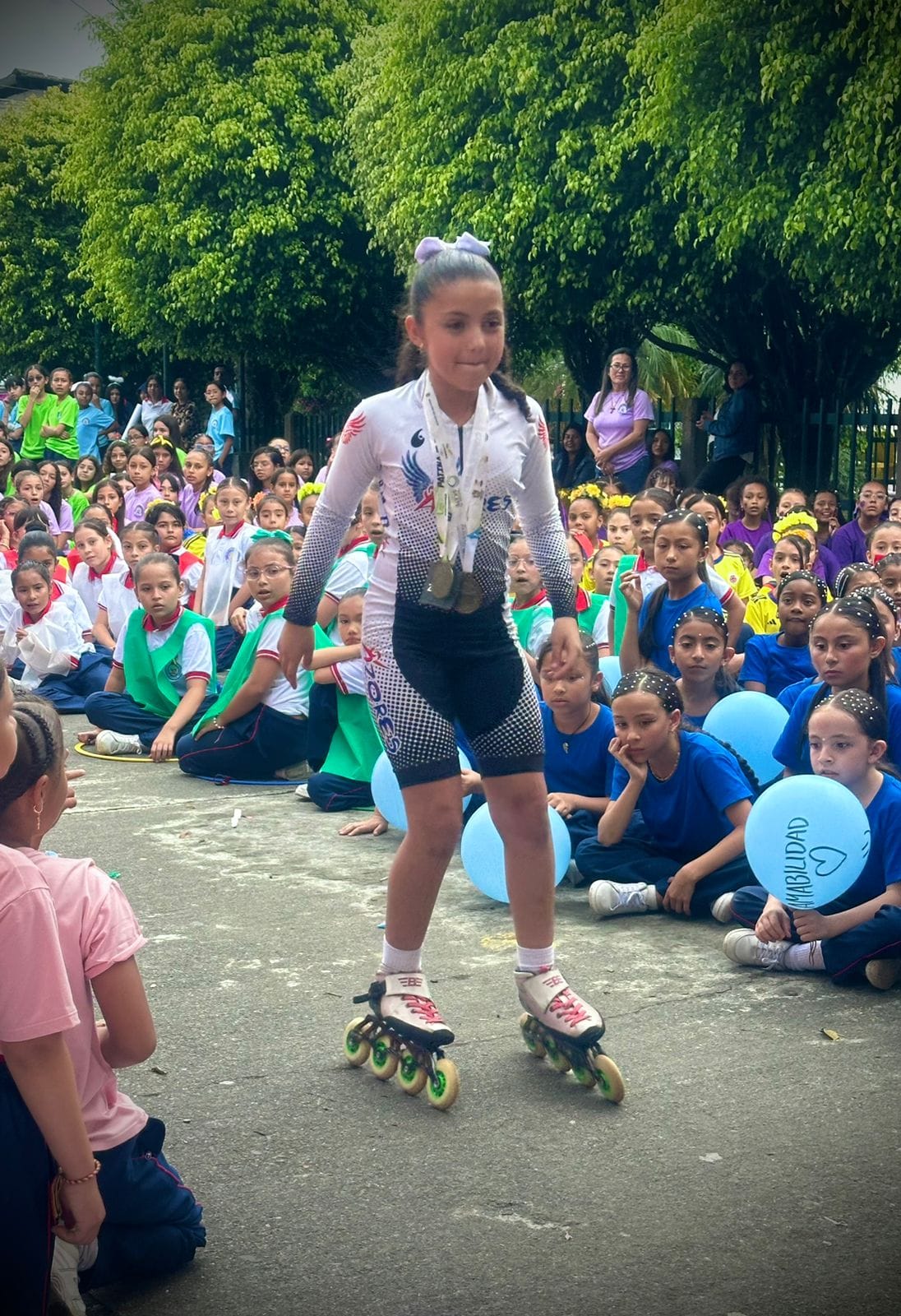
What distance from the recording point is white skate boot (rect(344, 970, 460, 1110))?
147 inches

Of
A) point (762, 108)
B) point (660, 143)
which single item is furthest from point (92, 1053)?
point (660, 143)

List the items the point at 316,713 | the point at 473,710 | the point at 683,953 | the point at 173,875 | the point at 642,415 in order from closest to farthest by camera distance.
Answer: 1. the point at 473,710
2. the point at 683,953
3. the point at 173,875
4. the point at 316,713
5. the point at 642,415

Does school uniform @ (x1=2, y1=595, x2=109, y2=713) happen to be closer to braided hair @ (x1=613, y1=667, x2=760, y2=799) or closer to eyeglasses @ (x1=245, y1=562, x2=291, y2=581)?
eyeglasses @ (x1=245, y1=562, x2=291, y2=581)

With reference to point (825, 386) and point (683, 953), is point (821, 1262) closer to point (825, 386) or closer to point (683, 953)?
point (683, 953)

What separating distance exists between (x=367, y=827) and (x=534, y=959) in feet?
8.99

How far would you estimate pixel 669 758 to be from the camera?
534 centimetres

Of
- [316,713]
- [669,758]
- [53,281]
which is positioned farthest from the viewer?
[53,281]

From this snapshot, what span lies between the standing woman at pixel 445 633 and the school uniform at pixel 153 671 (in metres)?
4.68

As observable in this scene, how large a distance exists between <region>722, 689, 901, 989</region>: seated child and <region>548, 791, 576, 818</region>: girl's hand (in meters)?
1.05

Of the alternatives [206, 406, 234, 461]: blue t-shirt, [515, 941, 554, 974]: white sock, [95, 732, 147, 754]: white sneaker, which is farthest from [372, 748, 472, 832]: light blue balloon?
[206, 406, 234, 461]: blue t-shirt

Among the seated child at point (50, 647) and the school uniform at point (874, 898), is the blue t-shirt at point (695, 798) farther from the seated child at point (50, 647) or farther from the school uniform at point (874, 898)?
the seated child at point (50, 647)

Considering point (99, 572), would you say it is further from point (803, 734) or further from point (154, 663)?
point (803, 734)

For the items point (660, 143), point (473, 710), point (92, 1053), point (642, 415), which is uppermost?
point (660, 143)

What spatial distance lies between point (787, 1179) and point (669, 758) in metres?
2.18
